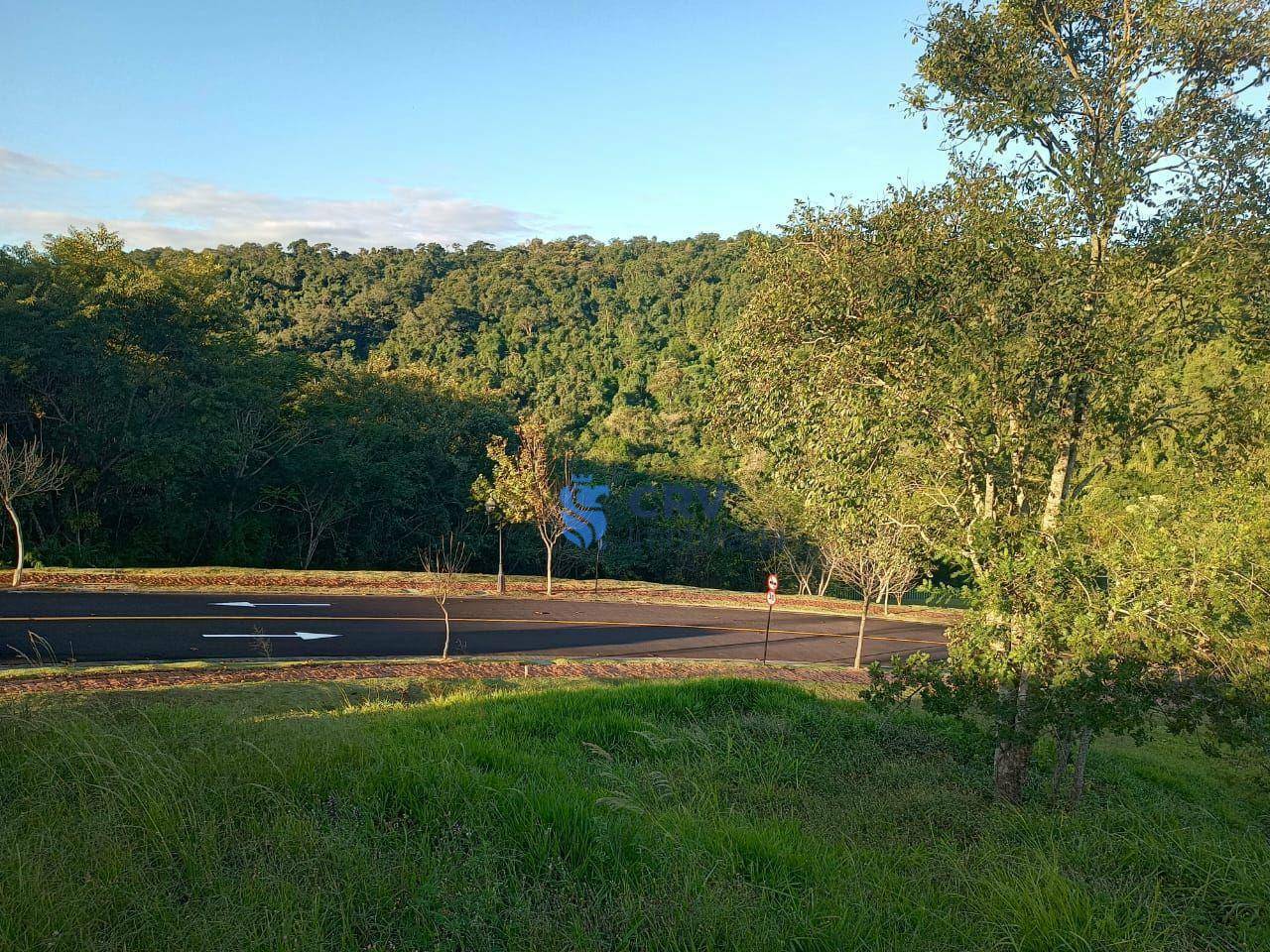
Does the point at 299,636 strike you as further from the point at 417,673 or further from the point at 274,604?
the point at 417,673

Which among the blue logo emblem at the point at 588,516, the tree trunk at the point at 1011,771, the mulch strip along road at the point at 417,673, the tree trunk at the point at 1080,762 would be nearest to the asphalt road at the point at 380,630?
the mulch strip along road at the point at 417,673

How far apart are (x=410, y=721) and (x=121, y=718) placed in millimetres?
2705

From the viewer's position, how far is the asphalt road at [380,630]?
15828mm

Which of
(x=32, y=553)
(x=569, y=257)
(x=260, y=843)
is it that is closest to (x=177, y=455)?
(x=32, y=553)

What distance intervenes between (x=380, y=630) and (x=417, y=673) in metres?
5.39

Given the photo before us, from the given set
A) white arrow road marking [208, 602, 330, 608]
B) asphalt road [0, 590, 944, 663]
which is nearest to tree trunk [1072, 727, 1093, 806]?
asphalt road [0, 590, 944, 663]

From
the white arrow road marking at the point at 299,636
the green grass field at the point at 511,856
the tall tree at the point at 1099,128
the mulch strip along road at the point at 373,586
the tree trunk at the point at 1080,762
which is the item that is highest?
the tall tree at the point at 1099,128

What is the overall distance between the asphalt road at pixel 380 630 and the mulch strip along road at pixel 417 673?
123 cm

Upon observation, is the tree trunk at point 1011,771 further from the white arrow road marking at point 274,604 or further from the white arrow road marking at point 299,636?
the white arrow road marking at point 274,604

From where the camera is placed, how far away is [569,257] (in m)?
79.4

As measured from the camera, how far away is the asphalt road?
1583 centimetres

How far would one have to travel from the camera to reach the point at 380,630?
1919 cm

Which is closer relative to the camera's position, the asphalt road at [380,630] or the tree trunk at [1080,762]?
the tree trunk at [1080,762]

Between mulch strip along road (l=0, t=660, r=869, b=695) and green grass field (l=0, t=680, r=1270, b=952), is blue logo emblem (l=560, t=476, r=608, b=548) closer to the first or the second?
mulch strip along road (l=0, t=660, r=869, b=695)
